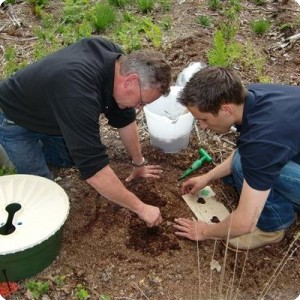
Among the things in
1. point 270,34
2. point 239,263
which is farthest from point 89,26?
point 239,263

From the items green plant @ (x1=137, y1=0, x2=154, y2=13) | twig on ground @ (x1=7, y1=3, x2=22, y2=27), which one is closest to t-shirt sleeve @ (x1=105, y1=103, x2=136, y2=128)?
green plant @ (x1=137, y1=0, x2=154, y2=13)

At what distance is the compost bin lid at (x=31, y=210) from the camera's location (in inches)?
96.3

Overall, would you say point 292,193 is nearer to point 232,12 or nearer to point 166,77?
point 166,77

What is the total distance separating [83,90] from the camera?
2418mm

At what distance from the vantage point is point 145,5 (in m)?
5.08

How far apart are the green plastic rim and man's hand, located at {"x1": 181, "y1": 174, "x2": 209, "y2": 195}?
89 cm

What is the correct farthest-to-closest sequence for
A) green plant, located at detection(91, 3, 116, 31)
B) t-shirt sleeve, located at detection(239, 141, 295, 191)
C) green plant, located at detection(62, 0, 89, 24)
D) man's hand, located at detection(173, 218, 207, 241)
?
1. green plant, located at detection(62, 0, 89, 24)
2. green plant, located at detection(91, 3, 116, 31)
3. man's hand, located at detection(173, 218, 207, 241)
4. t-shirt sleeve, located at detection(239, 141, 295, 191)

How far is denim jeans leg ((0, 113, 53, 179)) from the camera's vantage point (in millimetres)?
3073

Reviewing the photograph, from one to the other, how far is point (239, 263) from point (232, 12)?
3000mm

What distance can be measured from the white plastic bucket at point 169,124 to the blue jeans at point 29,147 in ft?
2.07

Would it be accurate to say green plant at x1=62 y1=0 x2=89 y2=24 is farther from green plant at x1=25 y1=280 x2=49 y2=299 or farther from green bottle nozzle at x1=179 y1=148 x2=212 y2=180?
green plant at x1=25 y1=280 x2=49 y2=299

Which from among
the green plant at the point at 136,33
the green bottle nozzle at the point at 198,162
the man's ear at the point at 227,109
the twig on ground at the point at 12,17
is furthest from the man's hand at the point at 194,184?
the twig on ground at the point at 12,17

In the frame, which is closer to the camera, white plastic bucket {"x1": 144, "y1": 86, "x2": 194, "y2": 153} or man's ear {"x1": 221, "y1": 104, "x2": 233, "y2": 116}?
man's ear {"x1": 221, "y1": 104, "x2": 233, "y2": 116}

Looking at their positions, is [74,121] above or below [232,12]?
above
